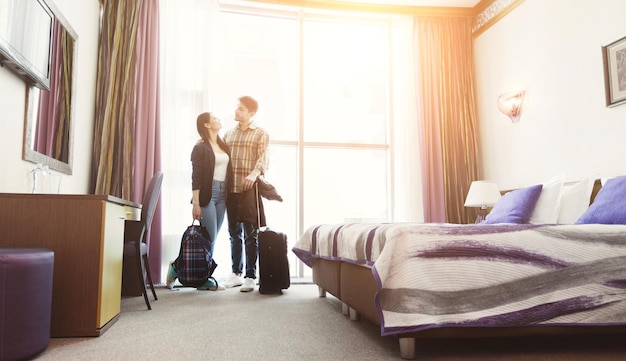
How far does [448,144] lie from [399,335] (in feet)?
11.5

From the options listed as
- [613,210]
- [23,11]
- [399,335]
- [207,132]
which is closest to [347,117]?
[207,132]

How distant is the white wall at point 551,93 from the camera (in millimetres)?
3203

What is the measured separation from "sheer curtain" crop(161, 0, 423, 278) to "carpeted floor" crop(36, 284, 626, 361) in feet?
6.82

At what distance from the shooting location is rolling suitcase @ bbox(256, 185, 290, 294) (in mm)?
3369

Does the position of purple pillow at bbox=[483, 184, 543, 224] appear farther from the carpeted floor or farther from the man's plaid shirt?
the man's plaid shirt

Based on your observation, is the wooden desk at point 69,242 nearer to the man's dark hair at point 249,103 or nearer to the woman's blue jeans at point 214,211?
the woman's blue jeans at point 214,211

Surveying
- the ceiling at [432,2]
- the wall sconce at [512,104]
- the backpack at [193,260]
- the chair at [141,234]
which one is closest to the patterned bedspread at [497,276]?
the chair at [141,234]

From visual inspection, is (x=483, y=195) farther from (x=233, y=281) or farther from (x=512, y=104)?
(x=233, y=281)

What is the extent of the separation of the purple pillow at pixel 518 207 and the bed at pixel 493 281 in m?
1.13

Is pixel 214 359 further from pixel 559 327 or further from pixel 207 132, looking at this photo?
pixel 207 132

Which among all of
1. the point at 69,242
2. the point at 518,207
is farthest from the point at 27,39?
the point at 518,207

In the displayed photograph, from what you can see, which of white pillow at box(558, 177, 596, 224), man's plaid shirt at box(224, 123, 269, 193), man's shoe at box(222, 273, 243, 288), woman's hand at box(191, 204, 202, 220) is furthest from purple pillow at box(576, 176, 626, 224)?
woman's hand at box(191, 204, 202, 220)

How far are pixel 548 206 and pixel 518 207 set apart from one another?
187 mm

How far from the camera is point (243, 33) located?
4.85m
